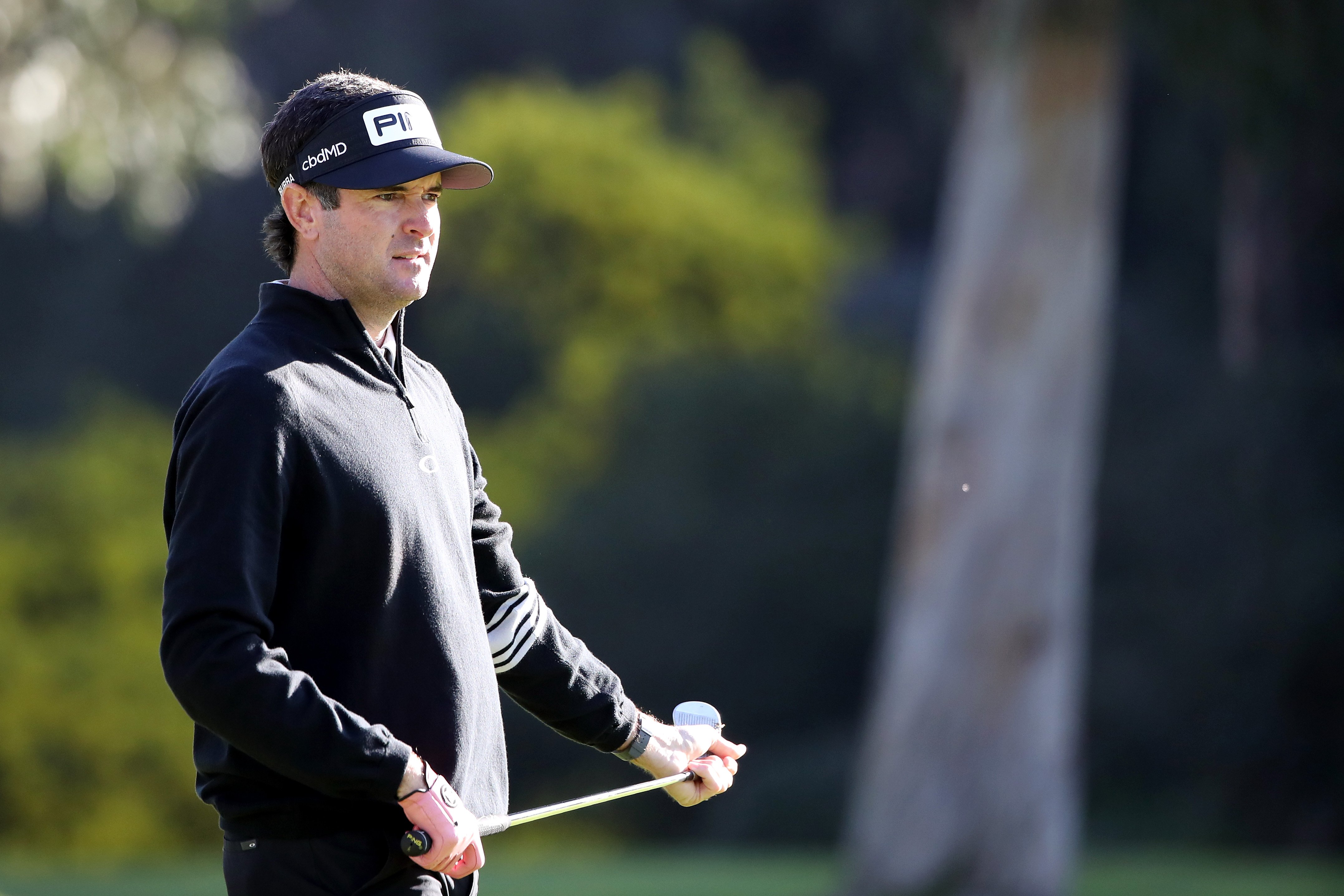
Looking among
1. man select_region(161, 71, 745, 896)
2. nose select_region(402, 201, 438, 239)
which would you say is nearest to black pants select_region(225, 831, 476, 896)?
man select_region(161, 71, 745, 896)

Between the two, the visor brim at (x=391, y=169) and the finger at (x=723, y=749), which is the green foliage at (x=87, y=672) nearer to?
the finger at (x=723, y=749)

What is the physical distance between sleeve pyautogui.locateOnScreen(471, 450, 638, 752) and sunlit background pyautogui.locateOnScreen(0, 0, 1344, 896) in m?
6.58

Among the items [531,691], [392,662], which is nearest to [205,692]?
[392,662]

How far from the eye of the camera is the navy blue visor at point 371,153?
2551mm

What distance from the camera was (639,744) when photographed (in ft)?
9.83

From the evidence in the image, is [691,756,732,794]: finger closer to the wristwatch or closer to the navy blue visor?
the wristwatch

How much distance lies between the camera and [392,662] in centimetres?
243

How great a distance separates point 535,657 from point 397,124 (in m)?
0.92

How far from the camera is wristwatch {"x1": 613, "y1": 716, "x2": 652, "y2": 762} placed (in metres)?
2.99

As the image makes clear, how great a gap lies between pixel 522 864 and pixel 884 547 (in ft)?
14.1

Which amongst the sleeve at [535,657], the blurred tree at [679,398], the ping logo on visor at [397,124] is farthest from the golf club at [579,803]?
the blurred tree at [679,398]

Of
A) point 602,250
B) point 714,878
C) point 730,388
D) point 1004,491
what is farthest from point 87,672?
point 1004,491

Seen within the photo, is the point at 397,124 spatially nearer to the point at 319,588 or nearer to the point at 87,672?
the point at 319,588

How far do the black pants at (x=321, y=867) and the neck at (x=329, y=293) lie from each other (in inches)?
29.7
